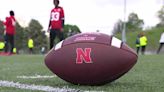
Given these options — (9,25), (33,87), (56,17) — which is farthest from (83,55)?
(9,25)

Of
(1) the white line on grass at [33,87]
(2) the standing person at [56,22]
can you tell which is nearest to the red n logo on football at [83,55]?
(1) the white line on grass at [33,87]

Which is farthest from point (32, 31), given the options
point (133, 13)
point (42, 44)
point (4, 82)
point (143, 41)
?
point (4, 82)

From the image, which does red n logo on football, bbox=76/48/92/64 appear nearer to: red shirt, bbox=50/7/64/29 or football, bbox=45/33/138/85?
football, bbox=45/33/138/85

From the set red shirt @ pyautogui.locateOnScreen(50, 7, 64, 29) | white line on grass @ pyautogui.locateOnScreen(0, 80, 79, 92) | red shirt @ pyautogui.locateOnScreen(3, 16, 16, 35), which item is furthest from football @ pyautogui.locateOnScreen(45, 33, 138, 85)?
red shirt @ pyautogui.locateOnScreen(3, 16, 16, 35)

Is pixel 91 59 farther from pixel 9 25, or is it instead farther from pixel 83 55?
pixel 9 25

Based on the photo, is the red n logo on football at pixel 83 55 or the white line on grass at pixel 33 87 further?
the red n logo on football at pixel 83 55

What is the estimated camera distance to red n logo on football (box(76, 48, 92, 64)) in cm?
416

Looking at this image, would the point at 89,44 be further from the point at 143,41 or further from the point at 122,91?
the point at 143,41

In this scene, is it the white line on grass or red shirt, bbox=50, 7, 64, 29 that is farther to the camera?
red shirt, bbox=50, 7, 64, 29

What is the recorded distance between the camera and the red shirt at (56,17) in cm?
1126

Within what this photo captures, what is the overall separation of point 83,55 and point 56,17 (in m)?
7.36

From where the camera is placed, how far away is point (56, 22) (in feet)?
37.8

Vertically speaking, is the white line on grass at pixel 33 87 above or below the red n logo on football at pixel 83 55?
below

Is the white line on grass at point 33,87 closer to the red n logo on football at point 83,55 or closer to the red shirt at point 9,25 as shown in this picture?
the red n logo on football at point 83,55
